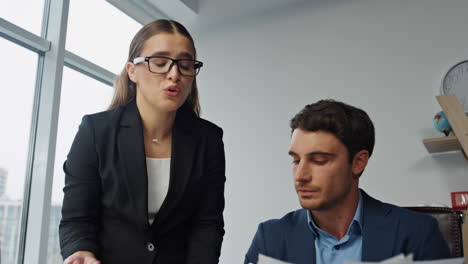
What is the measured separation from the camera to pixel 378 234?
1.16 m

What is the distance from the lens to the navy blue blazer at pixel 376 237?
1.14 metres

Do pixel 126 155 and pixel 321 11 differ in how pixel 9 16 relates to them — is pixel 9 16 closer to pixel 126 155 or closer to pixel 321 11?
pixel 126 155

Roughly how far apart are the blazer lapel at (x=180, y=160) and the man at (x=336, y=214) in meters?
0.26

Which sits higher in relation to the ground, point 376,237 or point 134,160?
point 134,160

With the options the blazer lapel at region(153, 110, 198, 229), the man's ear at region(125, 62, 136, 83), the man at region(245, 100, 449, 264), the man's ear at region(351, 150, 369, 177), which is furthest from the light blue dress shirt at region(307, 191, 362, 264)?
the man's ear at region(125, 62, 136, 83)

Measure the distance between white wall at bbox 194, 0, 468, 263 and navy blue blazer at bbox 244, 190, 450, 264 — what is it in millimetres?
1842

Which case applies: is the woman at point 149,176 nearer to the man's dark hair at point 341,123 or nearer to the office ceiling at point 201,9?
the man's dark hair at point 341,123

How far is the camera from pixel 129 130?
4.22 feet

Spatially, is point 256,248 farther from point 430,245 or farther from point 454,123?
point 454,123

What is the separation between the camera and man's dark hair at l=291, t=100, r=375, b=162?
124 cm

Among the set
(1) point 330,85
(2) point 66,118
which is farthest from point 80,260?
(1) point 330,85

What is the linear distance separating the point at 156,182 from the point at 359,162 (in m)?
0.58

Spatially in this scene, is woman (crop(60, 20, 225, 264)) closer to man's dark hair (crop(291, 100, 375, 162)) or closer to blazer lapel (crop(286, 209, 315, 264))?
blazer lapel (crop(286, 209, 315, 264))

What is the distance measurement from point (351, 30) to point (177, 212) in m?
2.55
